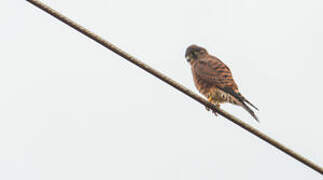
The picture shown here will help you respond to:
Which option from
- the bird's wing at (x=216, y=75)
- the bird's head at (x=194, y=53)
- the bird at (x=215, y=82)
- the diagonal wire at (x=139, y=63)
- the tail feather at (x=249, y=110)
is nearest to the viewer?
the diagonal wire at (x=139, y=63)

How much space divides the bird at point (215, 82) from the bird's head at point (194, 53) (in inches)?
3.7

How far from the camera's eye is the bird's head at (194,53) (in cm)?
902

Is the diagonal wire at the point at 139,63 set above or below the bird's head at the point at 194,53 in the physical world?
below

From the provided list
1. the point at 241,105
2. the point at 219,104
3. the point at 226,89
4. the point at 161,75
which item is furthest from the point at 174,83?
the point at 219,104

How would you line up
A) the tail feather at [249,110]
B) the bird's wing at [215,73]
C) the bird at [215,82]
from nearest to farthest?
the tail feather at [249,110], the bird at [215,82], the bird's wing at [215,73]

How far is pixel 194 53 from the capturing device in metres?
9.11

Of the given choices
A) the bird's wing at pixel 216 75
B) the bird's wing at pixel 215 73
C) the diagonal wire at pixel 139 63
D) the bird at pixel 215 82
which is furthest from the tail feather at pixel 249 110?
the diagonal wire at pixel 139 63

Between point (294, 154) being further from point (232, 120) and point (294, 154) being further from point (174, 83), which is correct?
point (174, 83)

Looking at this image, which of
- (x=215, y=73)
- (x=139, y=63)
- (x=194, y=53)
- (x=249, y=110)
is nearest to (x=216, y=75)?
(x=215, y=73)

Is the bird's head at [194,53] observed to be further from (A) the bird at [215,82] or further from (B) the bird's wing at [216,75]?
(B) the bird's wing at [216,75]

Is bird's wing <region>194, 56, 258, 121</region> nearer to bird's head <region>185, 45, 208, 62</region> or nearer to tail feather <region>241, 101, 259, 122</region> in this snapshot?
tail feather <region>241, 101, 259, 122</region>

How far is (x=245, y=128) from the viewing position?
13.0 feet

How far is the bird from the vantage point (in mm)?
7483

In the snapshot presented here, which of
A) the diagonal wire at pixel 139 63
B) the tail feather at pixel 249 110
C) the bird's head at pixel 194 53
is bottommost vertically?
the diagonal wire at pixel 139 63
